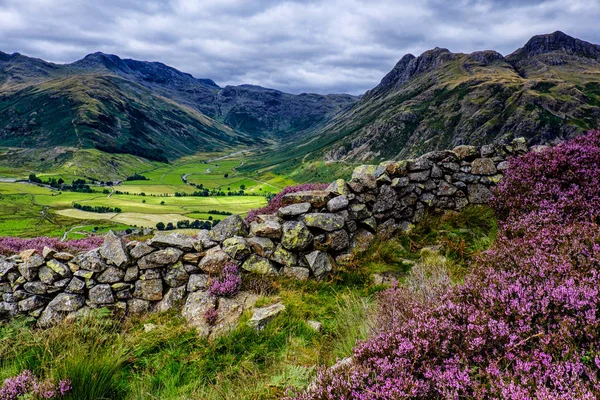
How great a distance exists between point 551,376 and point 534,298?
1.16 m

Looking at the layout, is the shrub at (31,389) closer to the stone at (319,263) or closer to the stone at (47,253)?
the stone at (47,253)

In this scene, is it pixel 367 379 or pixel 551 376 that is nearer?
pixel 551 376

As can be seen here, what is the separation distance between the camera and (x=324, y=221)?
9.15 meters

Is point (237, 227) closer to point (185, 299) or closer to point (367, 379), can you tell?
point (185, 299)

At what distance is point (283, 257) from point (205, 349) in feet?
10.1

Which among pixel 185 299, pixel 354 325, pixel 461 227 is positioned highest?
pixel 461 227

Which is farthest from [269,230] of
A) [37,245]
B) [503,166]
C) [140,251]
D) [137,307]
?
[37,245]

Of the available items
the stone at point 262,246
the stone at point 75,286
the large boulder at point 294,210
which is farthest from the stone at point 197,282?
the large boulder at point 294,210

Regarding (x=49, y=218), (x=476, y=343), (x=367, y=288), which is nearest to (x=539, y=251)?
(x=476, y=343)

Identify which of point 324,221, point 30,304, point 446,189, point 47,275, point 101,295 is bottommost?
point 30,304

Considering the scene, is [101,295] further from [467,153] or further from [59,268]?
[467,153]

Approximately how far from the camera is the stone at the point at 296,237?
8703mm

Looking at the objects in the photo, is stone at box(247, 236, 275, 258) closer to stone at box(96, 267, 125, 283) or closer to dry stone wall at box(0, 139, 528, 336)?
dry stone wall at box(0, 139, 528, 336)

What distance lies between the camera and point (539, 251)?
4770 mm
